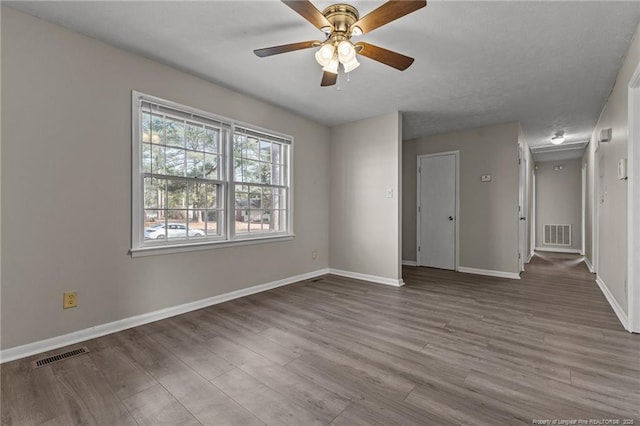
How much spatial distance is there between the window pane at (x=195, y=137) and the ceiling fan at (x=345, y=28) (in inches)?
56.4

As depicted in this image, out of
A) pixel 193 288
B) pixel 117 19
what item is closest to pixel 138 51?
pixel 117 19

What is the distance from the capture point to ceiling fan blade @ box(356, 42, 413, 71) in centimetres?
213

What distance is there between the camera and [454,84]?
3385 mm

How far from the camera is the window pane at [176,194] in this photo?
305 cm

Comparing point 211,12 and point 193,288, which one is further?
A: point 193,288

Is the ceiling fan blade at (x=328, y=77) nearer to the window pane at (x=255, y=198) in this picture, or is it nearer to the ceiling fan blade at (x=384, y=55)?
the ceiling fan blade at (x=384, y=55)

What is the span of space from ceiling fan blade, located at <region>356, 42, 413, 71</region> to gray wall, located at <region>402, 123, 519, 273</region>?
3.51m

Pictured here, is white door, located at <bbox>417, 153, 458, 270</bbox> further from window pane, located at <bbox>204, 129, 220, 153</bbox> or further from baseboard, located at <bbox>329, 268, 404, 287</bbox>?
window pane, located at <bbox>204, 129, 220, 153</bbox>

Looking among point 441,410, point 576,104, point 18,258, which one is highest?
point 576,104

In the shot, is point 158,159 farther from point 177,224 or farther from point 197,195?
point 177,224

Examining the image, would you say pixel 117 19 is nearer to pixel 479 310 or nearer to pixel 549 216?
pixel 479 310

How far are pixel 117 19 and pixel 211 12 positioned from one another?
2.49ft

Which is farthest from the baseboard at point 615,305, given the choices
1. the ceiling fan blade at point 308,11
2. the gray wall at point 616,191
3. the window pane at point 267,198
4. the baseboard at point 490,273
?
the window pane at point 267,198

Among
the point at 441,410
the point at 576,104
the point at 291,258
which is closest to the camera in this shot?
the point at 441,410
